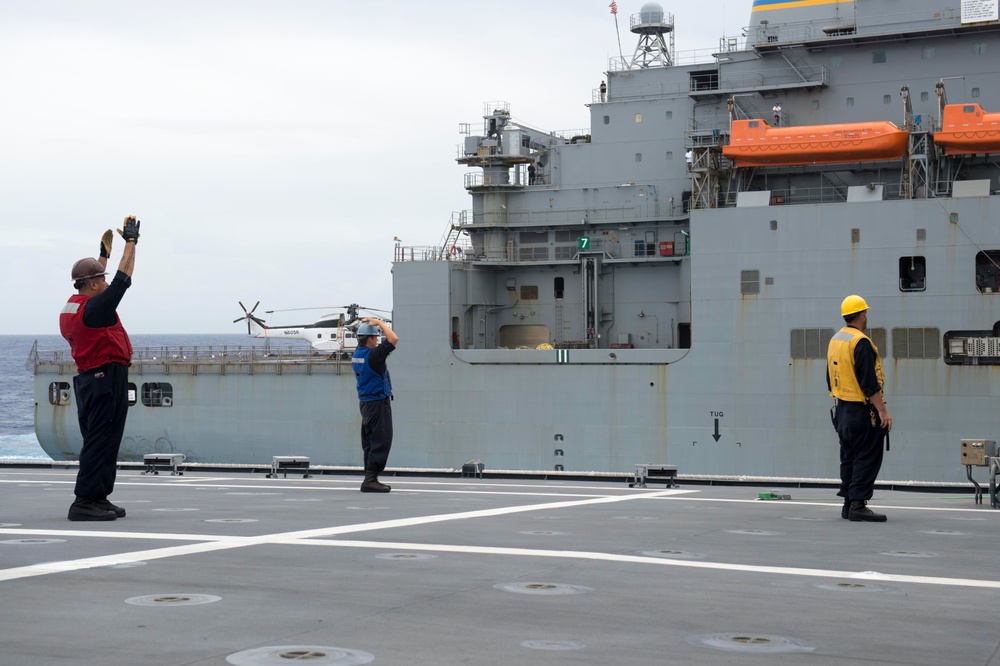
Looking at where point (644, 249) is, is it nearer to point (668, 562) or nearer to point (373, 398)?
point (373, 398)

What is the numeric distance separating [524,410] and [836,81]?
36.0 ft

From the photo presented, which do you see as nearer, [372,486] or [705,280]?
[372,486]

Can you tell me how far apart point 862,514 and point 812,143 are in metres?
18.5

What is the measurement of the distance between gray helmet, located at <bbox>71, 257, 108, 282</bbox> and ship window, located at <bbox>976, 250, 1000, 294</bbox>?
2052 centimetres

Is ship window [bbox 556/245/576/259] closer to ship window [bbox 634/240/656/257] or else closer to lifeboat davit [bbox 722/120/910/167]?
ship window [bbox 634/240/656/257]

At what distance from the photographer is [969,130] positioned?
78.2 feet

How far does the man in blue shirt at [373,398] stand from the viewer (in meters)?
10.0

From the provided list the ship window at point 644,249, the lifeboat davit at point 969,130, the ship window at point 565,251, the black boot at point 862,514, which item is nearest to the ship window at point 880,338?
the lifeboat davit at point 969,130

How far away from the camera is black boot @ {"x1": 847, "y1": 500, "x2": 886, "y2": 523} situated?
25.5 feet

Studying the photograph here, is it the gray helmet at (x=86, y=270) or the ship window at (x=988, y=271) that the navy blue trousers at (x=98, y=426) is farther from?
the ship window at (x=988, y=271)

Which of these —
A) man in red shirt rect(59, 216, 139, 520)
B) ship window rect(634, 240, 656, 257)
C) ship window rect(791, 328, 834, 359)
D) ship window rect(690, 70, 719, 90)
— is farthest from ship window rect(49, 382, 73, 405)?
man in red shirt rect(59, 216, 139, 520)

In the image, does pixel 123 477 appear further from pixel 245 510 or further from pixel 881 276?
pixel 881 276

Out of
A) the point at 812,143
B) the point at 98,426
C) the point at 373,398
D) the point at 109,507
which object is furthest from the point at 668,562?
the point at 812,143

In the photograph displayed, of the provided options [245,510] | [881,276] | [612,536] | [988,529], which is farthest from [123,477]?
[881,276]
